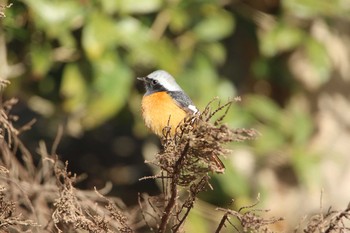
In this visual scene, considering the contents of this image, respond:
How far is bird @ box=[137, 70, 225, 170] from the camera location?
12.7ft

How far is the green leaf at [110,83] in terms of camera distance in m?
4.82

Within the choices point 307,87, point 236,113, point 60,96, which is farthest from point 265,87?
point 60,96

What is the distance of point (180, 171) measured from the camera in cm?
244

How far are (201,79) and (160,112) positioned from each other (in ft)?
4.81

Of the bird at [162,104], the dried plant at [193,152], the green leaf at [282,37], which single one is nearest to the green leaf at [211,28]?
the green leaf at [282,37]

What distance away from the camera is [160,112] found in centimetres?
392

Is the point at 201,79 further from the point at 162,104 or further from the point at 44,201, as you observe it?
the point at 44,201

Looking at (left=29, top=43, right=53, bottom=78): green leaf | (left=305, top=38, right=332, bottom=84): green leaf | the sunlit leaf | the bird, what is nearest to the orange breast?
the bird

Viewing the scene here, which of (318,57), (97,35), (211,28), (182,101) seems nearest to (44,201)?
(182,101)

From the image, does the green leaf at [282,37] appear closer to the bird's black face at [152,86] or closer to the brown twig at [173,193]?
the bird's black face at [152,86]

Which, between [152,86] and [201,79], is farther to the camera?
[201,79]

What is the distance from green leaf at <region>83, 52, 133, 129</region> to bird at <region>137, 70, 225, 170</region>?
632mm

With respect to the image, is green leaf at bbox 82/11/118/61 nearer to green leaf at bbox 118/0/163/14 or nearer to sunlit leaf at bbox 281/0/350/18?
green leaf at bbox 118/0/163/14

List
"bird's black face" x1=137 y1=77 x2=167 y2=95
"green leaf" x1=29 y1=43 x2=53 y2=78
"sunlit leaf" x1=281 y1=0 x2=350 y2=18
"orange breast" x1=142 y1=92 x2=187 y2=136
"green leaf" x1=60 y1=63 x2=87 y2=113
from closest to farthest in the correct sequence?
1. "orange breast" x1=142 y1=92 x2=187 y2=136
2. "bird's black face" x1=137 y1=77 x2=167 y2=95
3. "green leaf" x1=29 y1=43 x2=53 y2=78
4. "green leaf" x1=60 y1=63 x2=87 y2=113
5. "sunlit leaf" x1=281 y1=0 x2=350 y2=18
